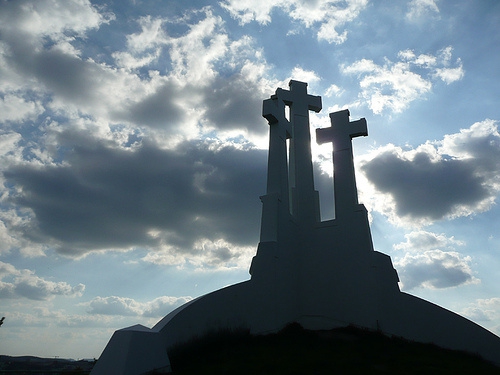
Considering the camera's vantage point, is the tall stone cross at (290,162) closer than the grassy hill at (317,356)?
No

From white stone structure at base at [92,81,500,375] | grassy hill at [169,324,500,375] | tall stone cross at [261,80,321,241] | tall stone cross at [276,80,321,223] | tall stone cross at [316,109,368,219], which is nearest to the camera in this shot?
grassy hill at [169,324,500,375]

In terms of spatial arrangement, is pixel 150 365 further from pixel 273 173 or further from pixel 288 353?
pixel 273 173

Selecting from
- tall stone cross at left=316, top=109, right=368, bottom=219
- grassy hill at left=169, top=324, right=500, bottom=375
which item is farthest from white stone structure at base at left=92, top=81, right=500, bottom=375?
grassy hill at left=169, top=324, right=500, bottom=375

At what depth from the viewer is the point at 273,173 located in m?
15.5

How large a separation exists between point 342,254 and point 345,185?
251 centimetres

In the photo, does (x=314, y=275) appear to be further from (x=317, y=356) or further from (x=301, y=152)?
(x=301, y=152)

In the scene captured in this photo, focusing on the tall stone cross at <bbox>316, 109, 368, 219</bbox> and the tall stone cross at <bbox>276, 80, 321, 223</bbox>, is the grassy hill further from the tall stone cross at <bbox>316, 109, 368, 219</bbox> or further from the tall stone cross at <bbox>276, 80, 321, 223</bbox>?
the tall stone cross at <bbox>276, 80, 321, 223</bbox>

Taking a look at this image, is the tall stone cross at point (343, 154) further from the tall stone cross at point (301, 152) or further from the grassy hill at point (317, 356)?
the grassy hill at point (317, 356)

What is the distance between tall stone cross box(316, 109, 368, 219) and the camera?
15.5 meters

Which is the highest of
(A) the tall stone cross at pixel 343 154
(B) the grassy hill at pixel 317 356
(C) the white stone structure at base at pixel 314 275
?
(A) the tall stone cross at pixel 343 154

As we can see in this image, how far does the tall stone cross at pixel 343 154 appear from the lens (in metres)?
15.5

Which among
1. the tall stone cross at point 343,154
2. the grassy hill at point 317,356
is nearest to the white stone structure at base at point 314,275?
the tall stone cross at point 343,154

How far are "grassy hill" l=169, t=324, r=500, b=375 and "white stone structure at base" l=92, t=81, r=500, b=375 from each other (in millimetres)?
403

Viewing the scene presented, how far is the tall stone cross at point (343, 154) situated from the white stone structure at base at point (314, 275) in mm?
37
